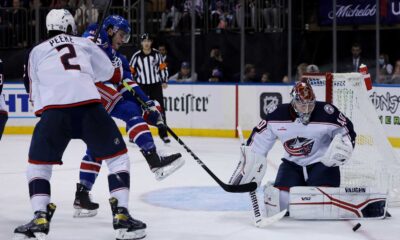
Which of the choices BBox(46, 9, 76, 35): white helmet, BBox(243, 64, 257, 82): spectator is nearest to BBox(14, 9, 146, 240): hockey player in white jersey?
BBox(46, 9, 76, 35): white helmet

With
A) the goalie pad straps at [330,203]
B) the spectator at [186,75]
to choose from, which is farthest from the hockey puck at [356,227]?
the spectator at [186,75]

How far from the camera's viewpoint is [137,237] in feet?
12.9

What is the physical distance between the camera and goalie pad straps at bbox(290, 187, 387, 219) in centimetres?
438

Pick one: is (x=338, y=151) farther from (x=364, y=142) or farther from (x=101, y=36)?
(x=101, y=36)

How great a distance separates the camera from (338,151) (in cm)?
423

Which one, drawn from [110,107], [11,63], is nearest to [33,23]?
[11,63]

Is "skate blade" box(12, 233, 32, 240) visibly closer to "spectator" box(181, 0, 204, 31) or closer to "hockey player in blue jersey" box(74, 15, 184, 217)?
"hockey player in blue jersey" box(74, 15, 184, 217)

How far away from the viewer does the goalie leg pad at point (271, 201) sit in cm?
442

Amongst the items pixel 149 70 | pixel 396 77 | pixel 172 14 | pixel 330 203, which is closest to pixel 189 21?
pixel 172 14

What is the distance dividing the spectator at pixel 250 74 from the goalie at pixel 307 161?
214 inches

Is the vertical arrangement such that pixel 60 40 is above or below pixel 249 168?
above

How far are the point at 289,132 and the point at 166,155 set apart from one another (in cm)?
67

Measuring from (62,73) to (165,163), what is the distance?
85 centimetres

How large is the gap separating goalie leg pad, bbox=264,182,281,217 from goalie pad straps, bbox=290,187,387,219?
0.08m
